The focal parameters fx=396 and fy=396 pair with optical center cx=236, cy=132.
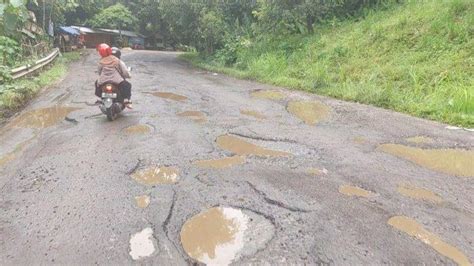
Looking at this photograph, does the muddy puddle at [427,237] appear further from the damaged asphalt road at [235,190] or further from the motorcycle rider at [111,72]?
the motorcycle rider at [111,72]

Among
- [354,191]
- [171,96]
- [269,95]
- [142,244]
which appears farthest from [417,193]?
[171,96]

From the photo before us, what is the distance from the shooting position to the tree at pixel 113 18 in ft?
152

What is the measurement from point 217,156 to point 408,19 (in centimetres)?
986

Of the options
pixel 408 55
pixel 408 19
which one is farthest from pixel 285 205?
pixel 408 19

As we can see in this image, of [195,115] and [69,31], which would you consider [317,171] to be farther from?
[69,31]

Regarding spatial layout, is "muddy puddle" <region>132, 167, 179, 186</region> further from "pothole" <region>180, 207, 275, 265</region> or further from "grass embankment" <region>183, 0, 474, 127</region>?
"grass embankment" <region>183, 0, 474, 127</region>

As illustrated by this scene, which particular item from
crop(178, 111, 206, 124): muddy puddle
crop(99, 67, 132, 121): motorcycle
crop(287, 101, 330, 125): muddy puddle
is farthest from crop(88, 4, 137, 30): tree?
crop(99, 67, 132, 121): motorcycle

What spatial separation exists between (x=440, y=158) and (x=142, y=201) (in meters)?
3.64

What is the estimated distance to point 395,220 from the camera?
3.32 m

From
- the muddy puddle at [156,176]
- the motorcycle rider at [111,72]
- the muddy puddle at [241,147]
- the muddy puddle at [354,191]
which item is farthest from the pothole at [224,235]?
the motorcycle rider at [111,72]

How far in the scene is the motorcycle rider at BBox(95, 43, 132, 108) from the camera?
23.1 feet

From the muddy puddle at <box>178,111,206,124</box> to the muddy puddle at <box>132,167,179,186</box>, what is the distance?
2.46m

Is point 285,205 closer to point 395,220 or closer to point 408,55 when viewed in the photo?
point 395,220

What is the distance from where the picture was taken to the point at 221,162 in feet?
15.7
